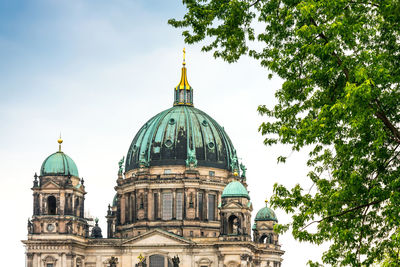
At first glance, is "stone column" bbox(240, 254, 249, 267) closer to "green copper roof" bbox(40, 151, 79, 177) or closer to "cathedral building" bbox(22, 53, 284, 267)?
"cathedral building" bbox(22, 53, 284, 267)

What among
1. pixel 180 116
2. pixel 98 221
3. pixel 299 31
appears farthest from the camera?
pixel 98 221

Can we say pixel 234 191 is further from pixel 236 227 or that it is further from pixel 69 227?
pixel 69 227

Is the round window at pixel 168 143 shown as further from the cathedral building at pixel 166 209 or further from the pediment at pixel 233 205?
the pediment at pixel 233 205

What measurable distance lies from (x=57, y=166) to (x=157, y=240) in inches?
569

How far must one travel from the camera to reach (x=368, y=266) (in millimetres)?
23891

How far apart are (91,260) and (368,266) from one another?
222 feet

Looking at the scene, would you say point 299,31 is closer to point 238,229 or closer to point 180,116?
point 238,229

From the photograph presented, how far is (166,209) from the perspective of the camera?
92625mm

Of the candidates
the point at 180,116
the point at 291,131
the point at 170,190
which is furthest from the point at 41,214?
the point at 291,131

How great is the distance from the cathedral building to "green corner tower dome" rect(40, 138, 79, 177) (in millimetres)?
116

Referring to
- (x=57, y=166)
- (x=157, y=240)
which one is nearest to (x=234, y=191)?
(x=157, y=240)

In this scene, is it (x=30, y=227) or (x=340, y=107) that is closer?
(x=340, y=107)

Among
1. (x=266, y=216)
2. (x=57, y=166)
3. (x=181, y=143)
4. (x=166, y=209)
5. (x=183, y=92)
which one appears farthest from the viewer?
(x=183, y=92)

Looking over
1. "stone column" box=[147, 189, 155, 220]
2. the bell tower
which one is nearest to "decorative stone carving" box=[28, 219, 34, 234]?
the bell tower
